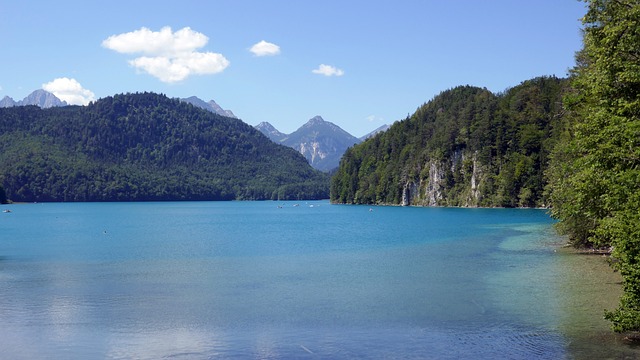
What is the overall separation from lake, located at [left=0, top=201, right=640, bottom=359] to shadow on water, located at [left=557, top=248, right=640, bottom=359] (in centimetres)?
9

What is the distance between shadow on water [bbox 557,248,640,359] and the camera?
22.9 m

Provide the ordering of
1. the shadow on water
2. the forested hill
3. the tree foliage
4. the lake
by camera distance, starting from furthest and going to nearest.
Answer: the forested hill → the lake → the shadow on water → the tree foliage

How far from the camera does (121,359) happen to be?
76.8 feet

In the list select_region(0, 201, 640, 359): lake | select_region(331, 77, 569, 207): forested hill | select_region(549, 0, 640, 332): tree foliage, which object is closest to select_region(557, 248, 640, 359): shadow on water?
select_region(0, 201, 640, 359): lake

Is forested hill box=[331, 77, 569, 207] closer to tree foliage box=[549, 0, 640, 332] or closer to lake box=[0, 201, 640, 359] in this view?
lake box=[0, 201, 640, 359]

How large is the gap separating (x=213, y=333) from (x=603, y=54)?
19113mm

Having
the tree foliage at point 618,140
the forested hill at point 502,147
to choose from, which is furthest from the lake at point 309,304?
the forested hill at point 502,147

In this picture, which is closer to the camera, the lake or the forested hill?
the lake

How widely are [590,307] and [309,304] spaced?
13778 mm

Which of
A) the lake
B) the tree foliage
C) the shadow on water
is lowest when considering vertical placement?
the lake

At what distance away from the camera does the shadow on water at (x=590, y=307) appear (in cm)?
2289

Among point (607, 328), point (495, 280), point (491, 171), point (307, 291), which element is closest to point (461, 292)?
point (495, 280)

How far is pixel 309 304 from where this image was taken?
34281 mm

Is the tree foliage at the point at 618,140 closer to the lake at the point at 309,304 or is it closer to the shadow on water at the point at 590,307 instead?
the shadow on water at the point at 590,307
